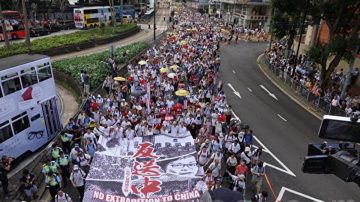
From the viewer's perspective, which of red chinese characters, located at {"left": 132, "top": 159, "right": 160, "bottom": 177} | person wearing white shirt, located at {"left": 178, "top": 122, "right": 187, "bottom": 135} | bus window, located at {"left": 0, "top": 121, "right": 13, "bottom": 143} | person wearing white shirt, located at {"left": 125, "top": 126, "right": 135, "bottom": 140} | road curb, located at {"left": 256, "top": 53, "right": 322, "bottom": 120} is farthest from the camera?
road curb, located at {"left": 256, "top": 53, "right": 322, "bottom": 120}

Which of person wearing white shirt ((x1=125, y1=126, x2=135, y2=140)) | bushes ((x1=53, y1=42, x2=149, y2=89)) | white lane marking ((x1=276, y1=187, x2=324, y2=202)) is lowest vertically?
white lane marking ((x1=276, y1=187, x2=324, y2=202))

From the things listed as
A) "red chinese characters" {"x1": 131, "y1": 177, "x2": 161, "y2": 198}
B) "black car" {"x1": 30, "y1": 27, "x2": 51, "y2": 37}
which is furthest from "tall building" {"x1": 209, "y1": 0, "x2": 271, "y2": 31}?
"red chinese characters" {"x1": 131, "y1": 177, "x2": 161, "y2": 198}

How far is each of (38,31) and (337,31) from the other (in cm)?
Answer: 3836

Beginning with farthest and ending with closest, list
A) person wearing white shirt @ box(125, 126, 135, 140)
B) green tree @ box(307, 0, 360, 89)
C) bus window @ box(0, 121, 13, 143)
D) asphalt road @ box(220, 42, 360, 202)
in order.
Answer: green tree @ box(307, 0, 360, 89) → person wearing white shirt @ box(125, 126, 135, 140) → bus window @ box(0, 121, 13, 143) → asphalt road @ box(220, 42, 360, 202)

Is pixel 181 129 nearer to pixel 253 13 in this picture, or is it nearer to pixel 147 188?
pixel 147 188

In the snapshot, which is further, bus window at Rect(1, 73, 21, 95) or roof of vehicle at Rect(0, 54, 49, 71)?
roof of vehicle at Rect(0, 54, 49, 71)

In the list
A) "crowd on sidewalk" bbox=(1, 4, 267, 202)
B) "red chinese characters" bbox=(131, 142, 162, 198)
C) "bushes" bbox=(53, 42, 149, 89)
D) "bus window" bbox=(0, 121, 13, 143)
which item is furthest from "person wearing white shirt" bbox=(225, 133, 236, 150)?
"bushes" bbox=(53, 42, 149, 89)

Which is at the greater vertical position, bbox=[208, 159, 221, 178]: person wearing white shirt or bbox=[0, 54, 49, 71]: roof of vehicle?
bbox=[0, 54, 49, 71]: roof of vehicle

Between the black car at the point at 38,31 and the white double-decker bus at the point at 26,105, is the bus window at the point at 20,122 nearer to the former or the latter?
the white double-decker bus at the point at 26,105

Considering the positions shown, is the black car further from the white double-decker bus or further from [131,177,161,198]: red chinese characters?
[131,177,161,198]: red chinese characters

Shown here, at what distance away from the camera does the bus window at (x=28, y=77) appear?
1453cm

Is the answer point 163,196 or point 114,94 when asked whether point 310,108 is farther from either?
point 163,196

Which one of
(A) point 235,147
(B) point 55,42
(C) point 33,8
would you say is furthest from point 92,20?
(A) point 235,147

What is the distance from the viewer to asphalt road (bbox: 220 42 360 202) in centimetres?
1311
